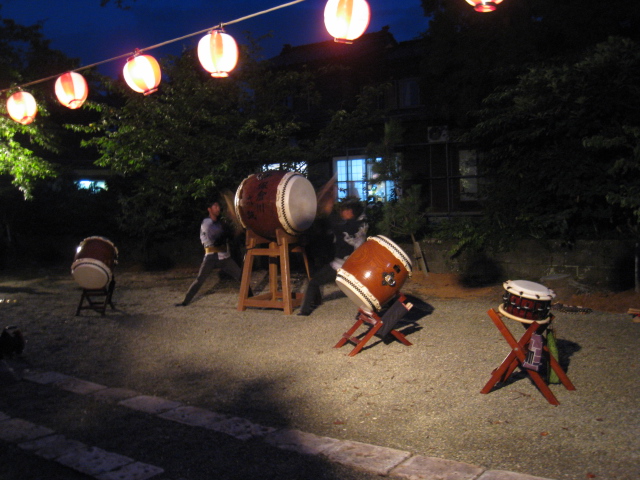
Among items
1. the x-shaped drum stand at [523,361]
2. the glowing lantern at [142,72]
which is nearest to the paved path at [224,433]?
the x-shaped drum stand at [523,361]

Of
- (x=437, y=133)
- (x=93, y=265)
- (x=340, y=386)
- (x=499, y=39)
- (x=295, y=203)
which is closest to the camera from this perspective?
(x=340, y=386)

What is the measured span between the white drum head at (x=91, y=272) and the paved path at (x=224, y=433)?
153 inches

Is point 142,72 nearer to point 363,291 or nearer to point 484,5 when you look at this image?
point 363,291

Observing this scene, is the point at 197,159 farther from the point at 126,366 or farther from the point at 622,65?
the point at 622,65

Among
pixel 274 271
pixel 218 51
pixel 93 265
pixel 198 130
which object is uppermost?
pixel 218 51

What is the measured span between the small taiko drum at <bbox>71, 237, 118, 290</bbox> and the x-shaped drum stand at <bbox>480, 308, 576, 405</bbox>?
5.90m

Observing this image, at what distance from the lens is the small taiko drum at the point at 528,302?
168 inches

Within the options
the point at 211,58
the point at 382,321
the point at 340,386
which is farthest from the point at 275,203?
the point at 340,386

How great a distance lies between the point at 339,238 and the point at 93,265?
3825 mm

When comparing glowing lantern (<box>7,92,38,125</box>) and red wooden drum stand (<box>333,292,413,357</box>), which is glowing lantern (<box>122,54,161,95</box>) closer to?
glowing lantern (<box>7,92,38,125</box>)

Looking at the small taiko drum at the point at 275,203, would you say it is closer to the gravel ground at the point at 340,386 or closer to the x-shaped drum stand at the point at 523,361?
the gravel ground at the point at 340,386

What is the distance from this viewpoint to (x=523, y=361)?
4.34 meters

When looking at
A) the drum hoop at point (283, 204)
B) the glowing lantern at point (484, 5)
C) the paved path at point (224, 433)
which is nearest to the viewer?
the paved path at point (224, 433)

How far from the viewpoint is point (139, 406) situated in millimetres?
4621
